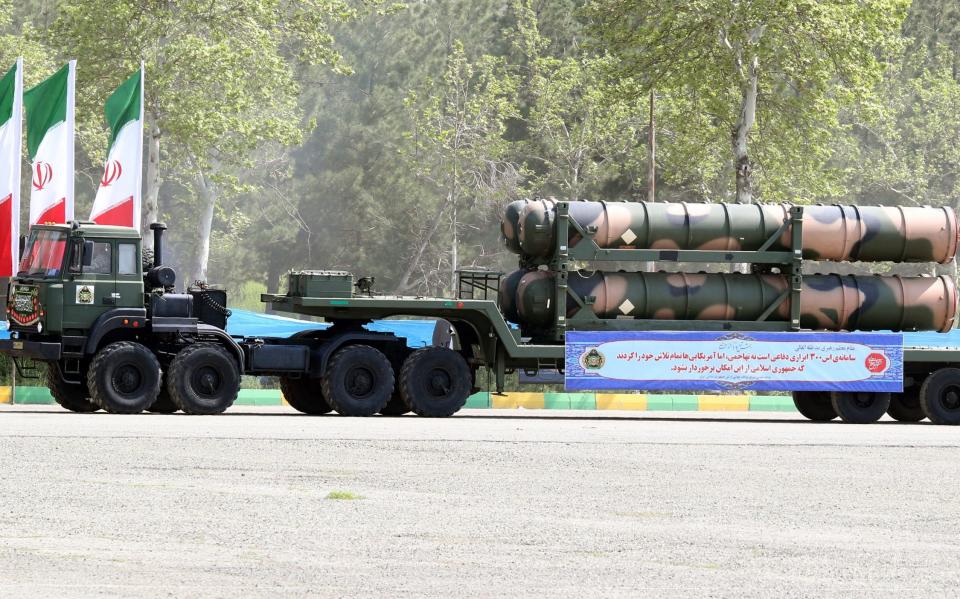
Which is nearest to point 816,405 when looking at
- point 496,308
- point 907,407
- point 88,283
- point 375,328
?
point 907,407

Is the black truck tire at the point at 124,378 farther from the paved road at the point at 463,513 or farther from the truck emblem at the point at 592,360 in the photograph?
the truck emblem at the point at 592,360

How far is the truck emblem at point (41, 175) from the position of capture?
28.7 metres

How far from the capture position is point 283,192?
88.7 meters

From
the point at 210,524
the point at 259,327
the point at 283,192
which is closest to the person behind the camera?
the point at 210,524

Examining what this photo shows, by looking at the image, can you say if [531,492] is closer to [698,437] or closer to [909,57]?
[698,437]

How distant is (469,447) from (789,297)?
8.44 meters

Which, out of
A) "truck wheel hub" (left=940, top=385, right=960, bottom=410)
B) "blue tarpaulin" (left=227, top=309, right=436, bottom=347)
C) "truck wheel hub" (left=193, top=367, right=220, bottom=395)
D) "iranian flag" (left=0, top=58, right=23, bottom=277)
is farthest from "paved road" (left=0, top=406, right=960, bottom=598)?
"iranian flag" (left=0, top=58, right=23, bottom=277)

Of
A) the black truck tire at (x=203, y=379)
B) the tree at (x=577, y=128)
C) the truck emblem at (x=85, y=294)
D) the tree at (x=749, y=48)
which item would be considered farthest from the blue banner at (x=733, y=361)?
the tree at (x=577, y=128)

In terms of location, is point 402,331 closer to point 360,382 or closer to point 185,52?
point 360,382

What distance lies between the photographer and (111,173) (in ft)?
97.0

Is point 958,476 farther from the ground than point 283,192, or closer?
closer

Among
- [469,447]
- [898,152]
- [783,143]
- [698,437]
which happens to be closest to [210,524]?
[469,447]

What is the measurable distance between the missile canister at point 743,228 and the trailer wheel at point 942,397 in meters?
1.81

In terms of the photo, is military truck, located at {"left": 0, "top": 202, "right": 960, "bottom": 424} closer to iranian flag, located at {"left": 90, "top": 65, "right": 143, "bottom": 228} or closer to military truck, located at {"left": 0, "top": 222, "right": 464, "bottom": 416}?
military truck, located at {"left": 0, "top": 222, "right": 464, "bottom": 416}
